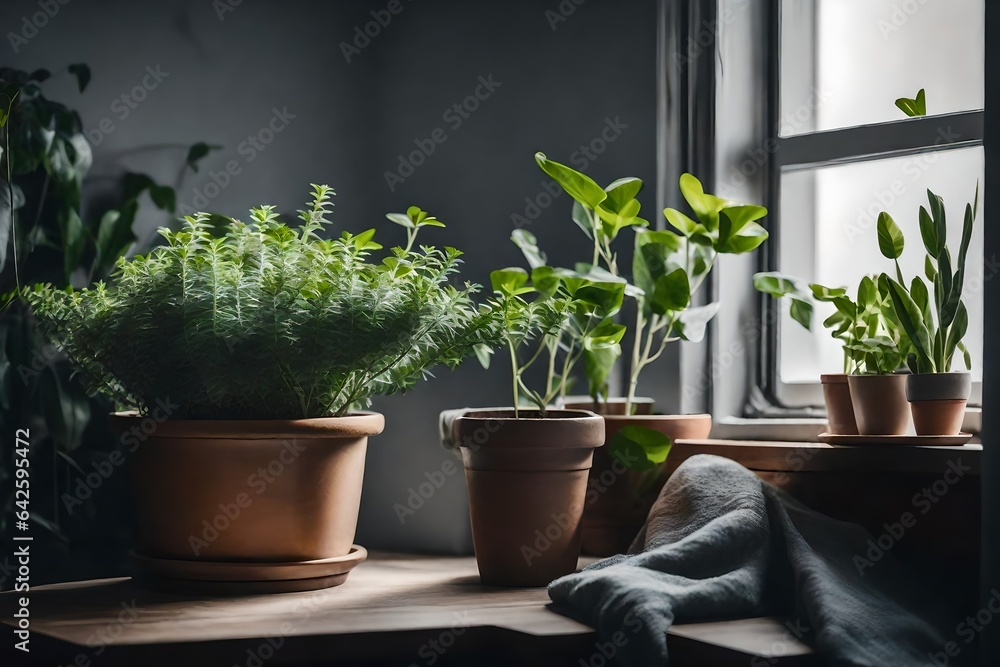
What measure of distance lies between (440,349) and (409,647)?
1.24ft

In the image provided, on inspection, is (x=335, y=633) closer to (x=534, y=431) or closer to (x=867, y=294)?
(x=534, y=431)

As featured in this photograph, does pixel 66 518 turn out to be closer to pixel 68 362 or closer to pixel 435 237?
pixel 68 362

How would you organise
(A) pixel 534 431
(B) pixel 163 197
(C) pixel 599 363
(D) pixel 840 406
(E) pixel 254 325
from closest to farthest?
(E) pixel 254 325 → (A) pixel 534 431 → (D) pixel 840 406 → (C) pixel 599 363 → (B) pixel 163 197

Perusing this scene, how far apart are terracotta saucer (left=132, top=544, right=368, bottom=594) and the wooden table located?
0.05ft

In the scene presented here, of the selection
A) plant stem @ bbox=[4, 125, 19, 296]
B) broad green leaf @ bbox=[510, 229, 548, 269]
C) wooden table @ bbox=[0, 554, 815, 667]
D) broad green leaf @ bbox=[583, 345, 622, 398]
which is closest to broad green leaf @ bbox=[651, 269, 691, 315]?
broad green leaf @ bbox=[583, 345, 622, 398]

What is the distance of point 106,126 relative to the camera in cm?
148

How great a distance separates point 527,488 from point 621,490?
9.6 inches

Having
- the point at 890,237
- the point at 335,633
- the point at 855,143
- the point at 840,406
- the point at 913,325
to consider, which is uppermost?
the point at 855,143

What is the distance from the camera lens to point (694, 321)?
1375 mm

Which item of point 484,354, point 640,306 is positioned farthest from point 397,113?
point 640,306

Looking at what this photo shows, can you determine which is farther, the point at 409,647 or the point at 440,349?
the point at 440,349

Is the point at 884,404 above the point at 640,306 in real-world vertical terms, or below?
below

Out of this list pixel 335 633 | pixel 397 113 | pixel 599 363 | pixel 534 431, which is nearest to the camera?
pixel 335 633

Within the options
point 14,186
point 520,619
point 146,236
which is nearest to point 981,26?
point 520,619
